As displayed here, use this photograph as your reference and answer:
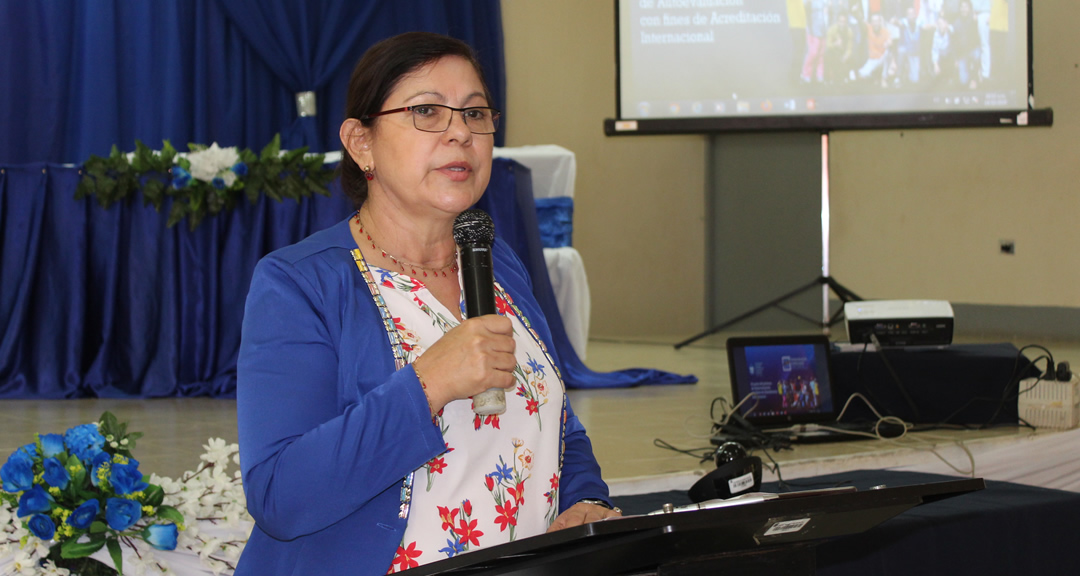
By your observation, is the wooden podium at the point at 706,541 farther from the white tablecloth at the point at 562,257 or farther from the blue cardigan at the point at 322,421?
the white tablecloth at the point at 562,257

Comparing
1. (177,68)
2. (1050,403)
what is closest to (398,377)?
(1050,403)

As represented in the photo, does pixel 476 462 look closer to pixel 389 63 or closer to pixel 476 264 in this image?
pixel 476 264

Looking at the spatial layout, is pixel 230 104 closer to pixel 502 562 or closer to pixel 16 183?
pixel 16 183

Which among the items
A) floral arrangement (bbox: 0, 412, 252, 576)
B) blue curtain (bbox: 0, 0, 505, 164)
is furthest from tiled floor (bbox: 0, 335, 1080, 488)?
blue curtain (bbox: 0, 0, 505, 164)

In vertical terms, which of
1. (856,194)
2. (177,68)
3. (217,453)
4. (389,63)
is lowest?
(217,453)

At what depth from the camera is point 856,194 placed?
25.6ft

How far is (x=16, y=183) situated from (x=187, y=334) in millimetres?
1019

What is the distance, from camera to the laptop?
10.1 feet

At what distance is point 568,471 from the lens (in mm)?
1396

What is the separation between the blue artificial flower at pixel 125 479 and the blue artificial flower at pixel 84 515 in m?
0.04

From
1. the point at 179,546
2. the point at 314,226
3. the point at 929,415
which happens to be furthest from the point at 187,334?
the point at 929,415

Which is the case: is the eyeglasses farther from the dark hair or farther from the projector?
the projector

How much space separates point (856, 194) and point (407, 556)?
284 inches

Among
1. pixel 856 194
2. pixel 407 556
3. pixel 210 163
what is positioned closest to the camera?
pixel 407 556
